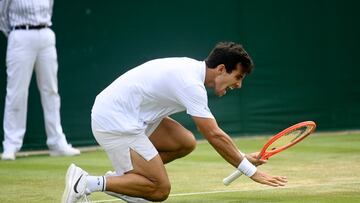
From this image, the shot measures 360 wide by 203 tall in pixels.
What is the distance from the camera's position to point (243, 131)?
50.0 ft

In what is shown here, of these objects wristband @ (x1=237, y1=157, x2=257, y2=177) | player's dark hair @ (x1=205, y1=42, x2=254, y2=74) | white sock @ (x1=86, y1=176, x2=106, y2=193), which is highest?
player's dark hair @ (x1=205, y1=42, x2=254, y2=74)

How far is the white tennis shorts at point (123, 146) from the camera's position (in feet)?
26.1

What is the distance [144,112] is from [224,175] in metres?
2.77

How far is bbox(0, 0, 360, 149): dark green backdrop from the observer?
1399 cm

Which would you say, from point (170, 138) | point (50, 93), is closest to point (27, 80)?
point (50, 93)

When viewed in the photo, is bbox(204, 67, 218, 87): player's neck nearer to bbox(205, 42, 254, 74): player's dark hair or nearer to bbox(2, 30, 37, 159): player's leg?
bbox(205, 42, 254, 74): player's dark hair

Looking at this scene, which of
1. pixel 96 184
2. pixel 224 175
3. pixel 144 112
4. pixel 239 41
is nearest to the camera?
pixel 96 184

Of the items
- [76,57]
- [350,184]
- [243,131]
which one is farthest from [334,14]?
[350,184]

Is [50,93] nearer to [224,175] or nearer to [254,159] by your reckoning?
[224,175]

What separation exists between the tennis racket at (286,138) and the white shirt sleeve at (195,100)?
28.2 inches

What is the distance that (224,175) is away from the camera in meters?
10.6

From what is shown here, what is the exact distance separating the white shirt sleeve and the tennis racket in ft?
2.35

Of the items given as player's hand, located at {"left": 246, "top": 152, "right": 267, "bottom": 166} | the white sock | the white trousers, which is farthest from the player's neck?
the white trousers

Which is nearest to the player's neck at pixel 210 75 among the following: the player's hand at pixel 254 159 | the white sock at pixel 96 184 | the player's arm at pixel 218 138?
the player's arm at pixel 218 138
